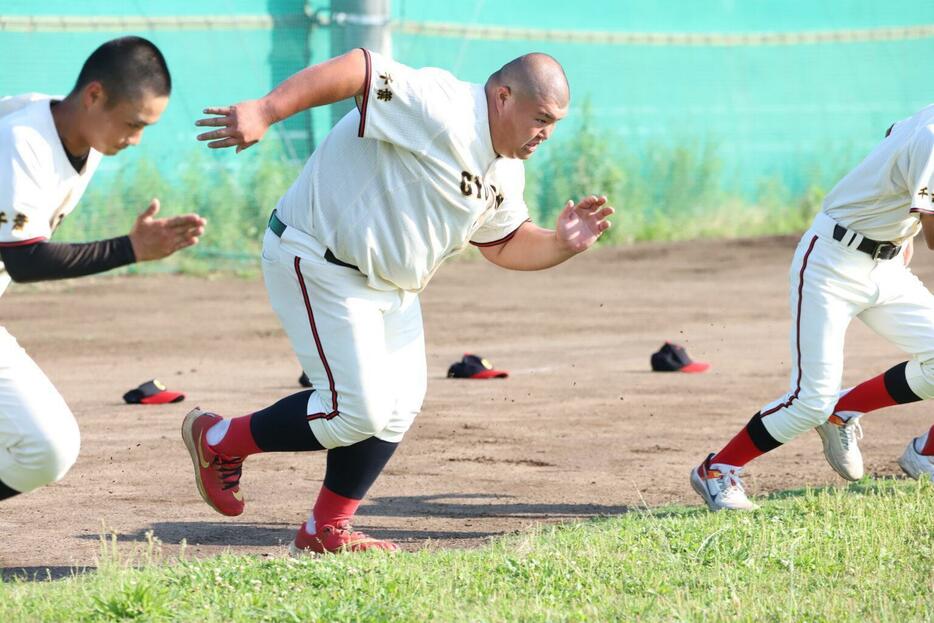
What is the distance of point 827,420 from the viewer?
264 inches

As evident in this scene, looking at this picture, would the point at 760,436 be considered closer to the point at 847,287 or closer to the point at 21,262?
the point at 847,287

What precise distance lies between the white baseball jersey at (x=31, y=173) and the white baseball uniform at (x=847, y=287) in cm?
343

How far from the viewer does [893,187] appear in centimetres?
602

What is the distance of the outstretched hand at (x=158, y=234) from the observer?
15.3ft

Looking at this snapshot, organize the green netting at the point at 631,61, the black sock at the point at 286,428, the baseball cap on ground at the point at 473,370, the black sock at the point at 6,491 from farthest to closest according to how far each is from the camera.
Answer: the green netting at the point at 631,61 → the baseball cap on ground at the point at 473,370 → the black sock at the point at 286,428 → the black sock at the point at 6,491

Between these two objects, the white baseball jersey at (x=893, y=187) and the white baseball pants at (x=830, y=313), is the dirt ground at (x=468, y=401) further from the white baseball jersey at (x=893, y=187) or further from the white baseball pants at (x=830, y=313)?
the white baseball jersey at (x=893, y=187)

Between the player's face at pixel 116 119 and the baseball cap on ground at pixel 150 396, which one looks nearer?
the player's face at pixel 116 119

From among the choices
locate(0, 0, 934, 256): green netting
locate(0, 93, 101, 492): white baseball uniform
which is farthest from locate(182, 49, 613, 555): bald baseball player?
locate(0, 0, 934, 256): green netting

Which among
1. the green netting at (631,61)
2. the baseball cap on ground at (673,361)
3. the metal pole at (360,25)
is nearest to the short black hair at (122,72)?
the baseball cap on ground at (673,361)

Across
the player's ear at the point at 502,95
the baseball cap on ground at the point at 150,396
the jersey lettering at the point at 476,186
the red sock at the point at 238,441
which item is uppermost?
the player's ear at the point at 502,95

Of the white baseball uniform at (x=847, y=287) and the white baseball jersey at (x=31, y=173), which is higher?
the white baseball jersey at (x=31, y=173)

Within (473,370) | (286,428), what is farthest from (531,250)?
(473,370)

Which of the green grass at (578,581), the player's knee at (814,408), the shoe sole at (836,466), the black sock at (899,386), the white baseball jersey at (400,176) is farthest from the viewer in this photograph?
the shoe sole at (836,466)

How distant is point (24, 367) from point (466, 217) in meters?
1.75
